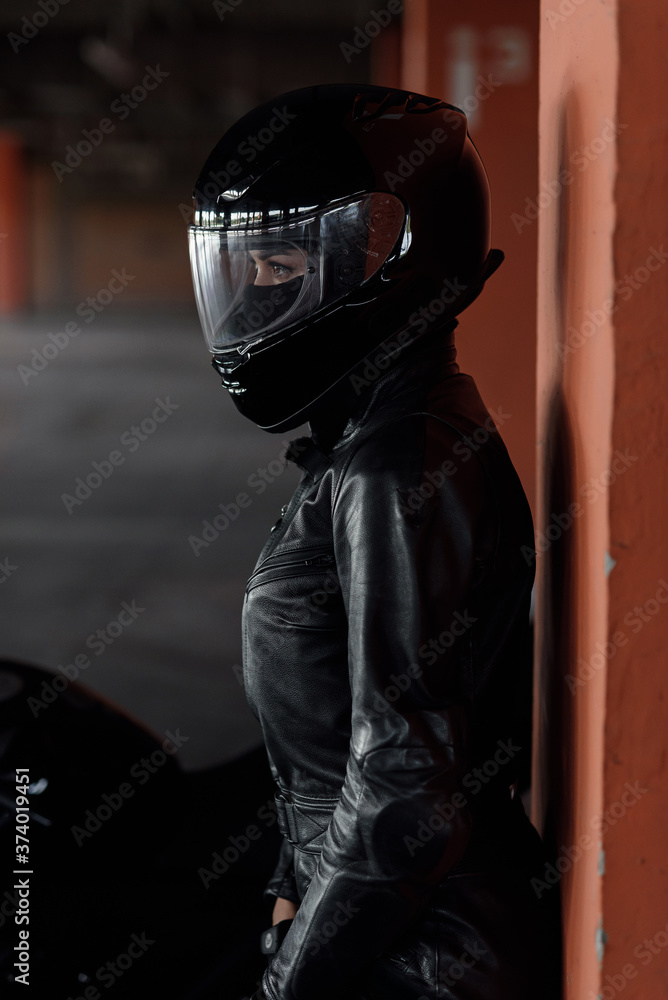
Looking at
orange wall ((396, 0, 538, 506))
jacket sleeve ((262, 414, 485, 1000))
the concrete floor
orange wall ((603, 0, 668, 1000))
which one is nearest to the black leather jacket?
jacket sleeve ((262, 414, 485, 1000))

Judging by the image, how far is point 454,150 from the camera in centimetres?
104

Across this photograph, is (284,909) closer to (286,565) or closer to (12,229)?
(286,565)

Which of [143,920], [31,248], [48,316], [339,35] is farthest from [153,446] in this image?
[31,248]

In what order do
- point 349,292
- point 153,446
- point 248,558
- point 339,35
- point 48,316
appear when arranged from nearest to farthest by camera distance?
point 349,292 < point 248,558 < point 153,446 < point 339,35 < point 48,316

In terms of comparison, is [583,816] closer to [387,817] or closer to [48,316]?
[387,817]

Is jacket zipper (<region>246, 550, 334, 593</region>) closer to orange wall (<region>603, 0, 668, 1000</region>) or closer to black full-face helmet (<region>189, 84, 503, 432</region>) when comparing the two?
black full-face helmet (<region>189, 84, 503, 432</region>)

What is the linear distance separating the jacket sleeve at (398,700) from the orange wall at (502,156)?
7.60 feet

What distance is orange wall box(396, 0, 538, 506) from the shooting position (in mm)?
3229

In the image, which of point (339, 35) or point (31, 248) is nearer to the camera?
point (339, 35)

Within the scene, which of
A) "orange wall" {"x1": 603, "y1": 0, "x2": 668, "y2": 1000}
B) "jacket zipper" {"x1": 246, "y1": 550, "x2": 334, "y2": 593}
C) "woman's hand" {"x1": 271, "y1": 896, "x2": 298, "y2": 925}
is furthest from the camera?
"woman's hand" {"x1": 271, "y1": 896, "x2": 298, "y2": 925}

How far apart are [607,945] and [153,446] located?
8342mm

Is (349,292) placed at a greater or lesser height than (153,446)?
greater

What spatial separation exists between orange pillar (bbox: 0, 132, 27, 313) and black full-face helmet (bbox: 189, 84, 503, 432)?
21.7 metres

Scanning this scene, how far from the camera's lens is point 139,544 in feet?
19.6
